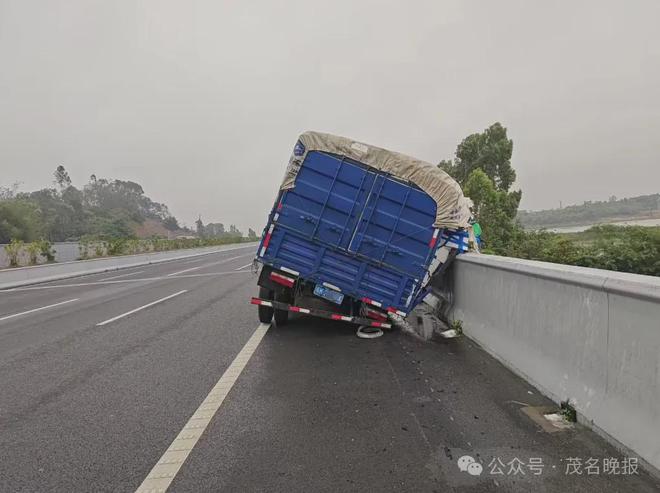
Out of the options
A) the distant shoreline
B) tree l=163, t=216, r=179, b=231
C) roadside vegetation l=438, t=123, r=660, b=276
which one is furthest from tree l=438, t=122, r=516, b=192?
tree l=163, t=216, r=179, b=231

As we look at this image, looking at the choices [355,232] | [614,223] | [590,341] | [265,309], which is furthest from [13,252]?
[590,341]

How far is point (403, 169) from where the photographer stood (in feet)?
22.2

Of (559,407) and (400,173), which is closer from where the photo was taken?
(559,407)

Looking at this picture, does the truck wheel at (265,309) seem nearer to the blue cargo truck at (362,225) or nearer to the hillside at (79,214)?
the blue cargo truck at (362,225)

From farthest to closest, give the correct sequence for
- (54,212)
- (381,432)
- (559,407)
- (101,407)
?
(54,212) → (101,407) → (559,407) → (381,432)

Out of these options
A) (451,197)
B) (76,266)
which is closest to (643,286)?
(451,197)

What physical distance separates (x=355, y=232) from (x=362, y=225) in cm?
15

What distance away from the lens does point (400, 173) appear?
676cm

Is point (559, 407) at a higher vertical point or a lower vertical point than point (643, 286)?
lower

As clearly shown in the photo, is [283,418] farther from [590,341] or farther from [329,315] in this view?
[329,315]

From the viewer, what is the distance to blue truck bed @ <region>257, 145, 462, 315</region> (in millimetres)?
6828

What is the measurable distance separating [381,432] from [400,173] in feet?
13.6

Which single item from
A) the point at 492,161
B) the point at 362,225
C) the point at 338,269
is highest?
the point at 492,161

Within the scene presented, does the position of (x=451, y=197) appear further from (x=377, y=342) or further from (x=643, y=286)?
(x=643, y=286)
